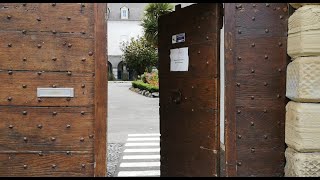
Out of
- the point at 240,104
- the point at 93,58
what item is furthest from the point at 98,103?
the point at 240,104

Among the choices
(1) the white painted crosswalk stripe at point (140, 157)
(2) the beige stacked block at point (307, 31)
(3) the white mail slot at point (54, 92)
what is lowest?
(1) the white painted crosswalk stripe at point (140, 157)

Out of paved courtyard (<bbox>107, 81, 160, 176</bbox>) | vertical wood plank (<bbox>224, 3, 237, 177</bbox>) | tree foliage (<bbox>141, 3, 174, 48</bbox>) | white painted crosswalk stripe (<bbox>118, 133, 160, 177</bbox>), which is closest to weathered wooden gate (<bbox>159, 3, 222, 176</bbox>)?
vertical wood plank (<bbox>224, 3, 237, 177</bbox>)

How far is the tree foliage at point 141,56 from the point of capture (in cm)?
3566

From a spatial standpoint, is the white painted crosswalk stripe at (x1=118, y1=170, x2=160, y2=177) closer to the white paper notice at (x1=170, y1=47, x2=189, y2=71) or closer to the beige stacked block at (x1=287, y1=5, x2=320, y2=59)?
the white paper notice at (x1=170, y1=47, x2=189, y2=71)

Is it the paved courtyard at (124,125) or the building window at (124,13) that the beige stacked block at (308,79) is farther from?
the building window at (124,13)

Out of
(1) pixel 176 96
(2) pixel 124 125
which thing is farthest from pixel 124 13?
(1) pixel 176 96

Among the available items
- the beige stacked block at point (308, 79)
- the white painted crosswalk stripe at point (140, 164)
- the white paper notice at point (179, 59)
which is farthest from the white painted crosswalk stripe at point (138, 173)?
the beige stacked block at point (308, 79)

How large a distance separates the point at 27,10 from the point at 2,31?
26 centimetres

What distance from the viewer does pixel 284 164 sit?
3414 mm

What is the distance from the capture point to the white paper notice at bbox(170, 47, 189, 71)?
4.06 m

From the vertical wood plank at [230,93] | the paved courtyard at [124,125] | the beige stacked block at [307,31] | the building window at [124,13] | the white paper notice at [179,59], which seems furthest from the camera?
the building window at [124,13]

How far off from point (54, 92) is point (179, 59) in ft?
4.88

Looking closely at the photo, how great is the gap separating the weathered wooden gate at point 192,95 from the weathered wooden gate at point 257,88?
30 cm

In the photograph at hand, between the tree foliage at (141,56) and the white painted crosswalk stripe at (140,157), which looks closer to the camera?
the white painted crosswalk stripe at (140,157)
